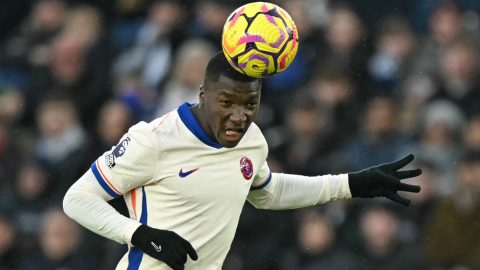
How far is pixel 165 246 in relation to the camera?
3.05 metres

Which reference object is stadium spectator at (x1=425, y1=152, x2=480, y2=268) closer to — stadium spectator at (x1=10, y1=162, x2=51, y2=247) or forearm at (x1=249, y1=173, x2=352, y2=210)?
forearm at (x1=249, y1=173, x2=352, y2=210)

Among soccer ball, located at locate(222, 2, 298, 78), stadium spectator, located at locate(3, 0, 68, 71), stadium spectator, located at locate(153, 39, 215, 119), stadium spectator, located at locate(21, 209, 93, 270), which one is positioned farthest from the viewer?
stadium spectator, located at locate(3, 0, 68, 71)

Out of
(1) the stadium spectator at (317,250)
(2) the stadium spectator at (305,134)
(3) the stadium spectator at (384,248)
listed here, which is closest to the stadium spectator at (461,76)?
(2) the stadium spectator at (305,134)

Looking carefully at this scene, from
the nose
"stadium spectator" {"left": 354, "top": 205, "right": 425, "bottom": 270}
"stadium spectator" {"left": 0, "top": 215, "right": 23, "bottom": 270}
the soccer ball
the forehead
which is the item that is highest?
the soccer ball

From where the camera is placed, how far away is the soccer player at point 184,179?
3236 mm

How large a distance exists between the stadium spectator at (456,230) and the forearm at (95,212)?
321 cm

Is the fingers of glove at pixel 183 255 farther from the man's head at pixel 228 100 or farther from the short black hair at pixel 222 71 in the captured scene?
the short black hair at pixel 222 71

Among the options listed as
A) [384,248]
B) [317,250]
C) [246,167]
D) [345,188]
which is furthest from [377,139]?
[246,167]

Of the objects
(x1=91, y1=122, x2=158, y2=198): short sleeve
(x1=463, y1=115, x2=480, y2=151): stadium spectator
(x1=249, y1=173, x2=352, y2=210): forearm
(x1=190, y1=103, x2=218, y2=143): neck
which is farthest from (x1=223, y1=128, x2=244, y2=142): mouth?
(x1=463, y1=115, x2=480, y2=151): stadium spectator

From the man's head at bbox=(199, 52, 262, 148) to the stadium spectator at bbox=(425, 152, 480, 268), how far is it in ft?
9.35

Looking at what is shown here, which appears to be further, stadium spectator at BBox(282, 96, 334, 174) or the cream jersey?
stadium spectator at BBox(282, 96, 334, 174)

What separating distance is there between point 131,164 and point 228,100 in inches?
22.1

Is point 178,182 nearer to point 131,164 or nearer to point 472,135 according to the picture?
point 131,164

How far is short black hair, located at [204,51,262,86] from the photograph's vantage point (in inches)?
130
